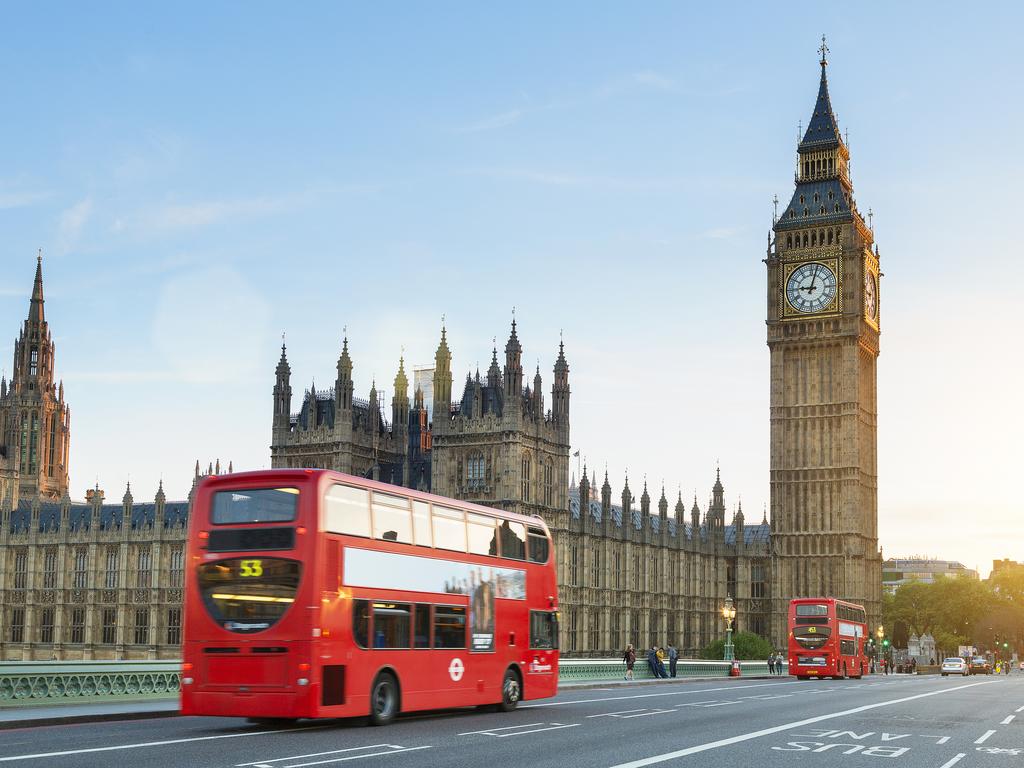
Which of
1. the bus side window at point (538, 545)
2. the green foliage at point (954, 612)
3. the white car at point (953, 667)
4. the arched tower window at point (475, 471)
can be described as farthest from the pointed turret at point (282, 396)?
the green foliage at point (954, 612)

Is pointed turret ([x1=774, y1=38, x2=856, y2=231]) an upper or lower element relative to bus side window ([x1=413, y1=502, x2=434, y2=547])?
upper

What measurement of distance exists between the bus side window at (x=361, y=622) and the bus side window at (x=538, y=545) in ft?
22.9

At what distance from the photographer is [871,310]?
379 feet

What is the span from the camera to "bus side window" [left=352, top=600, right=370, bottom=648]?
A: 78.2 ft

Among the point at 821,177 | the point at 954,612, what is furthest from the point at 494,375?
the point at 954,612

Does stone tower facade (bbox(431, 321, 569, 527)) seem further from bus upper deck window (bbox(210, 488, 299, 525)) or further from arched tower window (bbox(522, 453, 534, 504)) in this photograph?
bus upper deck window (bbox(210, 488, 299, 525))

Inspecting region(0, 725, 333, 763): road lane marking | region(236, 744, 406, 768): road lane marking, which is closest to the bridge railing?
region(0, 725, 333, 763): road lane marking

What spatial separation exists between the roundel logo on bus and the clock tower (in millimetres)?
86193

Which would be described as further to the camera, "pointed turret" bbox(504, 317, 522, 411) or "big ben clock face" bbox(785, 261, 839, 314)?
"big ben clock face" bbox(785, 261, 839, 314)

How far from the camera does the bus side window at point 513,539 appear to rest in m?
29.3

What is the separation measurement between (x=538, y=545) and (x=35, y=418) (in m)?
115

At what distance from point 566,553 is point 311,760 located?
6951 centimetres

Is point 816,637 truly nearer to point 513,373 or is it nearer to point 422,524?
point 513,373

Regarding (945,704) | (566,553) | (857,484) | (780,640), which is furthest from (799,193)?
(945,704)
